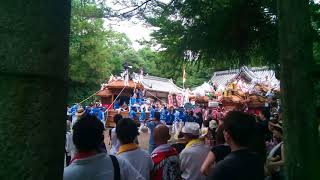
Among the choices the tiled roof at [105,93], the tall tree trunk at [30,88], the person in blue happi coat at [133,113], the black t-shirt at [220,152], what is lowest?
the person in blue happi coat at [133,113]

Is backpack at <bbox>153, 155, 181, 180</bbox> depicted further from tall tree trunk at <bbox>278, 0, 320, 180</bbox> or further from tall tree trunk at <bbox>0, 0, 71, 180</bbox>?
tall tree trunk at <bbox>0, 0, 71, 180</bbox>

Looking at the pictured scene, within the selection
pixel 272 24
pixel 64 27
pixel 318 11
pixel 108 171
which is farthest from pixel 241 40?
pixel 64 27

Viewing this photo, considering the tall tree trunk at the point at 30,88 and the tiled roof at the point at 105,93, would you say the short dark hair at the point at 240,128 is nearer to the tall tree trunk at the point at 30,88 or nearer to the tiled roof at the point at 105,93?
the tall tree trunk at the point at 30,88

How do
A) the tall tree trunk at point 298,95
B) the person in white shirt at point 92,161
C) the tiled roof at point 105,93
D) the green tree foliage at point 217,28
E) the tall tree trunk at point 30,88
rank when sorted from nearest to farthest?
the tall tree trunk at point 30,88 → the tall tree trunk at point 298,95 → the person in white shirt at point 92,161 → the green tree foliage at point 217,28 → the tiled roof at point 105,93

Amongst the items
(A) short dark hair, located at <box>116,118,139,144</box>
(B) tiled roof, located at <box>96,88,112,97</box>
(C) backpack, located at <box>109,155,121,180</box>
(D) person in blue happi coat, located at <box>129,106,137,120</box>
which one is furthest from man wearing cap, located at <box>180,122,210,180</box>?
(B) tiled roof, located at <box>96,88,112,97</box>

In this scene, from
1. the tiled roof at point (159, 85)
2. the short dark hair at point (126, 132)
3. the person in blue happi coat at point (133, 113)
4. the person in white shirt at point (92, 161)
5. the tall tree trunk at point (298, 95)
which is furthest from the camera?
the tiled roof at point (159, 85)

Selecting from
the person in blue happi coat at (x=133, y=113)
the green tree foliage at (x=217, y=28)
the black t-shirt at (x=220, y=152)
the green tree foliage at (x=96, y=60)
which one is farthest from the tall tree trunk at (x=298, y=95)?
the person in blue happi coat at (x=133, y=113)

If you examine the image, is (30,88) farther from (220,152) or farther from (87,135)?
(220,152)

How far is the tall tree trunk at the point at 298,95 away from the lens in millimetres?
1746

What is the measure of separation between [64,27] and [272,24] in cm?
375

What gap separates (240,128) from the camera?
230cm

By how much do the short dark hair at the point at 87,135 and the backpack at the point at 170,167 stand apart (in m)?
1.34

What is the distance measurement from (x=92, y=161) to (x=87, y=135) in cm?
19

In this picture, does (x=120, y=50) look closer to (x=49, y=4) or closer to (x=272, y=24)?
(x=272, y=24)
